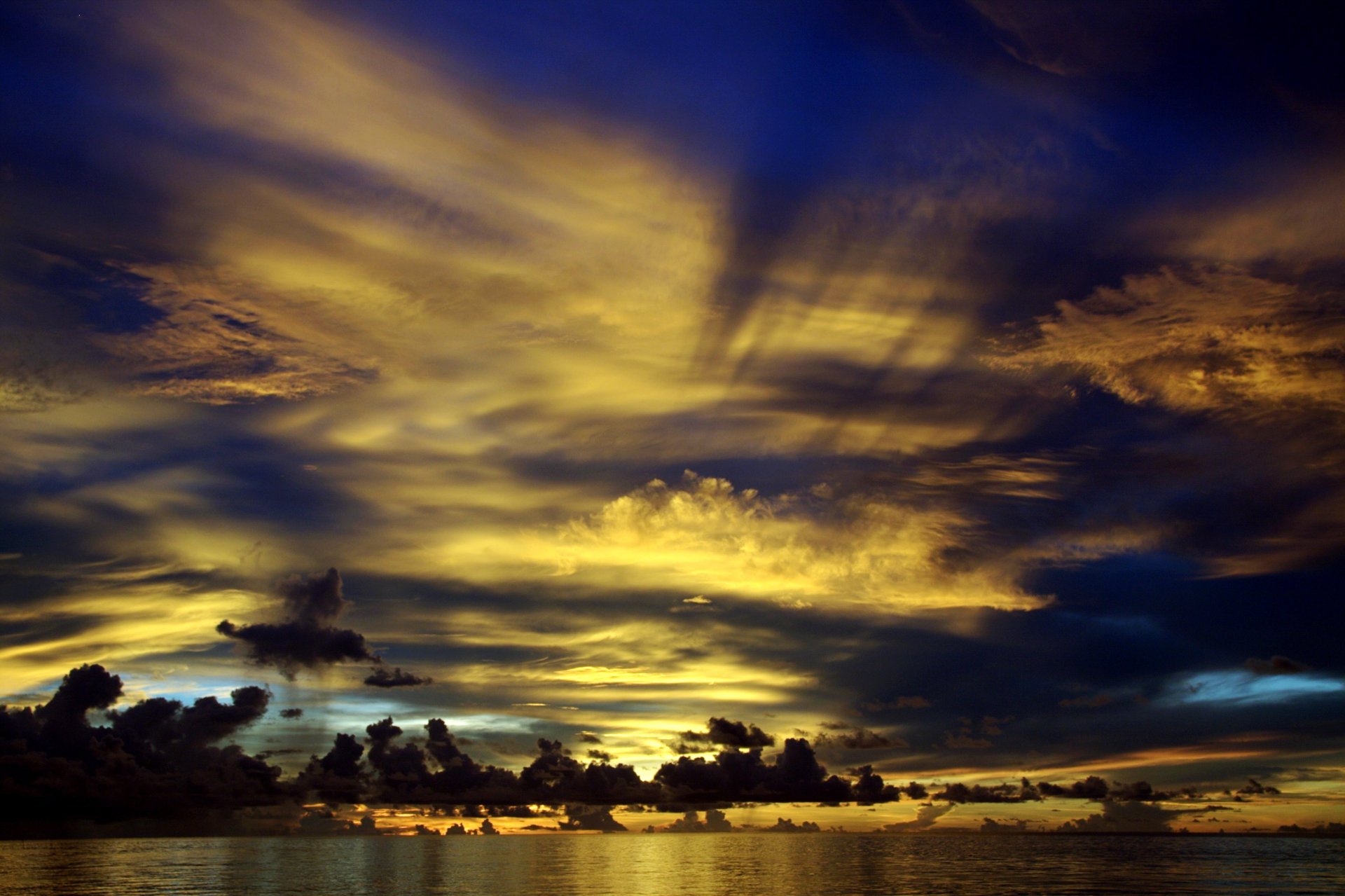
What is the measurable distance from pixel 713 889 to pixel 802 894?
913 inches

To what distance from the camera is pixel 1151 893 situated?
18212cm

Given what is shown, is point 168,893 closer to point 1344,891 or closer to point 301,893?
point 301,893

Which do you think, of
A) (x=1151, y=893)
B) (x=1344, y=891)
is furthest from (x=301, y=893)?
(x=1344, y=891)

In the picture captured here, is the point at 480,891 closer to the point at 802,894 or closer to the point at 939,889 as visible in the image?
the point at 802,894

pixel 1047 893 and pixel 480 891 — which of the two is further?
pixel 480 891

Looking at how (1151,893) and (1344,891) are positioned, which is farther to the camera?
(1344,891)

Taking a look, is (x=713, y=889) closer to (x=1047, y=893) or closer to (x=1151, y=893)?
(x=1047, y=893)

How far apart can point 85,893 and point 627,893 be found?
109178 mm

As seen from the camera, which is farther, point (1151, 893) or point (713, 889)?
point (713, 889)

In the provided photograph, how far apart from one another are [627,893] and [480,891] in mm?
32293

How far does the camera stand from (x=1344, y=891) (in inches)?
7736

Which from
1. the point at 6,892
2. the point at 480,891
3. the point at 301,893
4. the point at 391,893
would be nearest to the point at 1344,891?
the point at 480,891

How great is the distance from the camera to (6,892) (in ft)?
616

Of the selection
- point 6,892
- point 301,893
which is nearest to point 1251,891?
point 301,893
